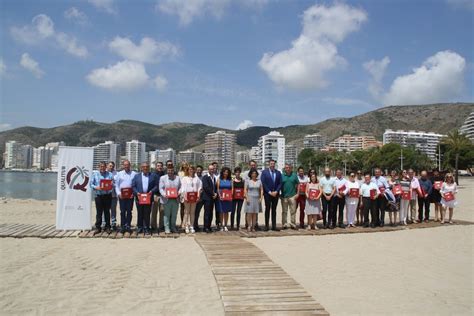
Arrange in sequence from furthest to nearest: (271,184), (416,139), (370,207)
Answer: (416,139)
(370,207)
(271,184)

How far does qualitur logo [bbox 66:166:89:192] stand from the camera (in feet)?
32.2

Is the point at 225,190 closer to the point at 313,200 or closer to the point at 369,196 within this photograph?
the point at 313,200

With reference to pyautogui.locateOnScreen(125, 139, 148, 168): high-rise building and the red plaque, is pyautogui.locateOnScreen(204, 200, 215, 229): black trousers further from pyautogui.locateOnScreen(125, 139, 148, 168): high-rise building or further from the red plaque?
pyautogui.locateOnScreen(125, 139, 148, 168): high-rise building

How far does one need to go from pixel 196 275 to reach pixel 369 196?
23.2ft

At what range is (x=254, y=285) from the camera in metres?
5.72

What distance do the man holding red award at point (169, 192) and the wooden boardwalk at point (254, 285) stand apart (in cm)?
199

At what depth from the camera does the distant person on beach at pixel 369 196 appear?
449 inches

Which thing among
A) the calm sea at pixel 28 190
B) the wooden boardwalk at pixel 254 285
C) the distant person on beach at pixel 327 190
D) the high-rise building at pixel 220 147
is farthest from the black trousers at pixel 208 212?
the high-rise building at pixel 220 147

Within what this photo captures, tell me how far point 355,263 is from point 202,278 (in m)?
3.12

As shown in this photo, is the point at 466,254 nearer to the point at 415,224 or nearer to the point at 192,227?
the point at 415,224

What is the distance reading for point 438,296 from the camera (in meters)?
5.48

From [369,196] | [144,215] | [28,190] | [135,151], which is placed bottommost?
[28,190]

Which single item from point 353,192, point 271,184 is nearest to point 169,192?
point 271,184

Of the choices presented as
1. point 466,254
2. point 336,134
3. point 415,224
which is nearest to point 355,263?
point 466,254
